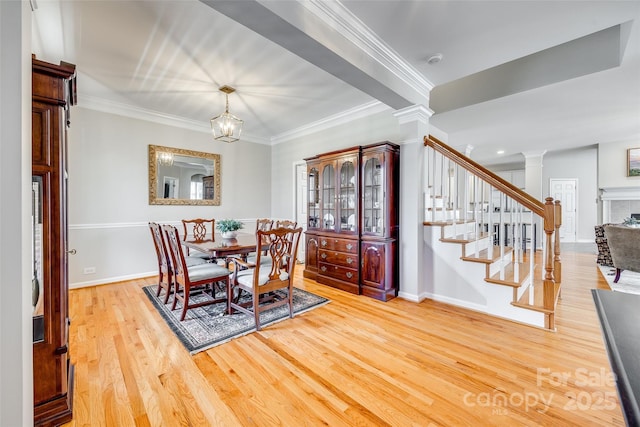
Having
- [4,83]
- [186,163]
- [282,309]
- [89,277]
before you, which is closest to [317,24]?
[4,83]

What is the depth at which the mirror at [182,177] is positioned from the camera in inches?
169

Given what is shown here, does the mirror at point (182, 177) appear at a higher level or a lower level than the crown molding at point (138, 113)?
lower

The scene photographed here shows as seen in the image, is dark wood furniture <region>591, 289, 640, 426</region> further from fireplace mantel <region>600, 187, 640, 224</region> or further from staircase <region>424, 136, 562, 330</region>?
fireplace mantel <region>600, 187, 640, 224</region>

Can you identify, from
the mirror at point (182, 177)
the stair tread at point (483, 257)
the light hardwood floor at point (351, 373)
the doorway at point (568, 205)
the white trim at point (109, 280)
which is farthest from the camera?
the doorway at point (568, 205)

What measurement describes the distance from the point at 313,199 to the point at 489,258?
8.06 ft

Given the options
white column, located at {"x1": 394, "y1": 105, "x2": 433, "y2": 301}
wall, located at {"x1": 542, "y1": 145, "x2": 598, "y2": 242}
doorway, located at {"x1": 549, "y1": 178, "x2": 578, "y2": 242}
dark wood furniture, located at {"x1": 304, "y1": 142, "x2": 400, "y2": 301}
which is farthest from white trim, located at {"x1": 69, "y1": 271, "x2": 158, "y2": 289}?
doorway, located at {"x1": 549, "y1": 178, "x2": 578, "y2": 242}

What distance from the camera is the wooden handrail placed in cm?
257

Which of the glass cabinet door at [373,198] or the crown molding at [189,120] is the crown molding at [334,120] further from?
the glass cabinet door at [373,198]

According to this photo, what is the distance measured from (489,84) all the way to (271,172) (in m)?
4.08

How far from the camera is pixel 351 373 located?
6.07ft

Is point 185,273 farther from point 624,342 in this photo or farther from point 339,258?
point 624,342

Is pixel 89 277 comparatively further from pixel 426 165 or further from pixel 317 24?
pixel 426 165

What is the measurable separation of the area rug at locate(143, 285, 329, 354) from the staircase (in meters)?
1.52

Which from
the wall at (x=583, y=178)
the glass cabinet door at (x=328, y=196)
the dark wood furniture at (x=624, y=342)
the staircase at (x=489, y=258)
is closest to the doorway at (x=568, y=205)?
the wall at (x=583, y=178)
